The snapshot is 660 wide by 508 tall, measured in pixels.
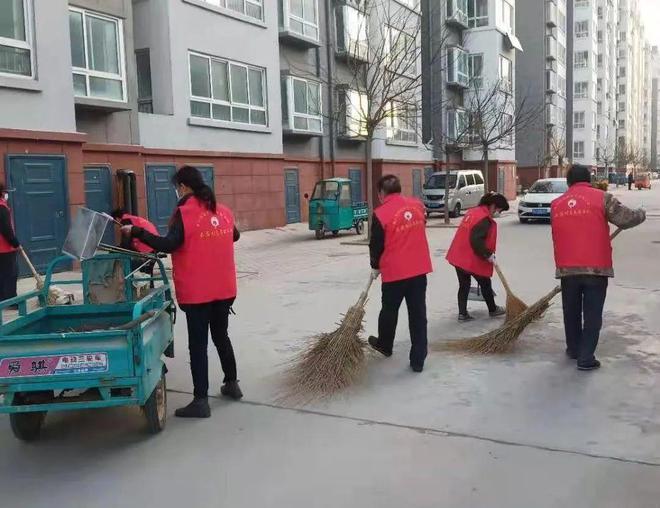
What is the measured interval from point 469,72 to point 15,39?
29.8 metres

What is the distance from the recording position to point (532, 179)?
52375 millimetres

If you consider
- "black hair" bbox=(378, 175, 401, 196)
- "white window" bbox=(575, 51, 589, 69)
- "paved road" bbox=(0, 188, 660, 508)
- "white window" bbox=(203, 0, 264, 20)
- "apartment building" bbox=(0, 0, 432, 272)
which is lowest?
"paved road" bbox=(0, 188, 660, 508)

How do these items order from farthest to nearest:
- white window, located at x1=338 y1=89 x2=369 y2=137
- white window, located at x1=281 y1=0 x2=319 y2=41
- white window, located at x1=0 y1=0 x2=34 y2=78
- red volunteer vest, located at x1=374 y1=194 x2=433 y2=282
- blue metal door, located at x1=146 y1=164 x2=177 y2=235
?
white window, located at x1=338 y1=89 x2=369 y2=137
white window, located at x1=281 y1=0 x2=319 y2=41
blue metal door, located at x1=146 y1=164 x2=177 y2=235
white window, located at x1=0 y1=0 x2=34 y2=78
red volunteer vest, located at x1=374 y1=194 x2=433 y2=282

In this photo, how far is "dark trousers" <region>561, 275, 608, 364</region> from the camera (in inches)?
216

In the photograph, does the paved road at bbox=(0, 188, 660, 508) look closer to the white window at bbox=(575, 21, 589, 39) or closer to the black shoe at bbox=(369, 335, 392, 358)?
the black shoe at bbox=(369, 335, 392, 358)

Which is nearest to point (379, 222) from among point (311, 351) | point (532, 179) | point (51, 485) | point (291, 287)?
point (311, 351)

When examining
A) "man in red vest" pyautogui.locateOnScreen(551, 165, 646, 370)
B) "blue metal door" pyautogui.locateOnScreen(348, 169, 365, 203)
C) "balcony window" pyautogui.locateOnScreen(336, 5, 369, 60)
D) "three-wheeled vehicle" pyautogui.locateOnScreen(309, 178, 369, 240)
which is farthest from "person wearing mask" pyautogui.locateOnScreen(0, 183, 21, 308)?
"blue metal door" pyautogui.locateOnScreen(348, 169, 365, 203)

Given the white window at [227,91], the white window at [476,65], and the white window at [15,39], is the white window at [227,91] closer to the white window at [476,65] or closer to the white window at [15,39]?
the white window at [15,39]

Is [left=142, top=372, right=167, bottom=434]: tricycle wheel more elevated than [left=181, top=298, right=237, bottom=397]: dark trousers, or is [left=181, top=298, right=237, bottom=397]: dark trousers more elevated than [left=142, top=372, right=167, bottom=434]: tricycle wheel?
[left=181, top=298, right=237, bottom=397]: dark trousers

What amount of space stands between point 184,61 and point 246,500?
51.1 ft

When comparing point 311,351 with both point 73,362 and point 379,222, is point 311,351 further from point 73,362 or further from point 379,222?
point 73,362

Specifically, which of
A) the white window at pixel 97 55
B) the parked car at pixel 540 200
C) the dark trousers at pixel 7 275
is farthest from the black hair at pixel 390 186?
the parked car at pixel 540 200

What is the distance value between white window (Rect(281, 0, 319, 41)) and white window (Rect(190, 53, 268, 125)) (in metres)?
2.86

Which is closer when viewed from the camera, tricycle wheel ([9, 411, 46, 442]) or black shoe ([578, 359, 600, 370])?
tricycle wheel ([9, 411, 46, 442])
